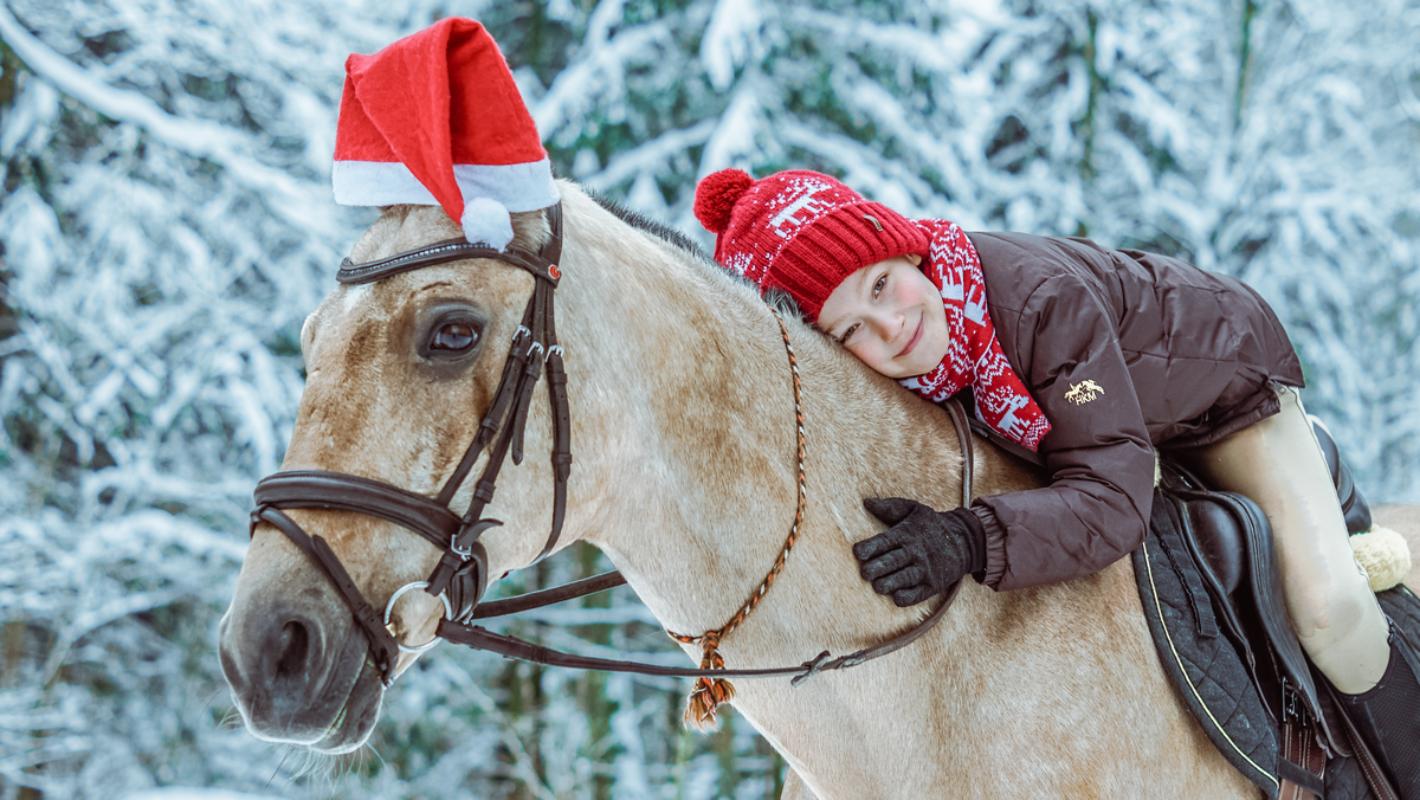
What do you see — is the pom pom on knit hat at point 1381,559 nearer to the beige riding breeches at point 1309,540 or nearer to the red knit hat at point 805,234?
the beige riding breeches at point 1309,540

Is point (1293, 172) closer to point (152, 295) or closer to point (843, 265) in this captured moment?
point (843, 265)

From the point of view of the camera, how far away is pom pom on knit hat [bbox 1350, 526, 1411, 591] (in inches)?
99.3

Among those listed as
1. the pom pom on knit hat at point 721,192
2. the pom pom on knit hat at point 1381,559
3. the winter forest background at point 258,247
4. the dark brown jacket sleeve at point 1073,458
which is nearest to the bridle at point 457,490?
the dark brown jacket sleeve at point 1073,458

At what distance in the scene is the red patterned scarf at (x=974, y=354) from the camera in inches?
83.3

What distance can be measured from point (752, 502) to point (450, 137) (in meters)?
0.83

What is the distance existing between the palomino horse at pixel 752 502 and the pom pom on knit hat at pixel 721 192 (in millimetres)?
308

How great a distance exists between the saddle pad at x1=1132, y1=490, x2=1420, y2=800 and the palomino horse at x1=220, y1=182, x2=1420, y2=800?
0.05 metres

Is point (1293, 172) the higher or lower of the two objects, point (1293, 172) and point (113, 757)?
the higher

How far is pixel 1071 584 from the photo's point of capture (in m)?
2.09

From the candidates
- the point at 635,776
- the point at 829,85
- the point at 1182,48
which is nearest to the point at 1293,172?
the point at 1182,48

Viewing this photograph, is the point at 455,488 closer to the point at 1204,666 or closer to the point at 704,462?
the point at 704,462

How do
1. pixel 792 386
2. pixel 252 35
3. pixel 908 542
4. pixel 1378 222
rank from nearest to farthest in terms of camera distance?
pixel 908 542 < pixel 792 386 < pixel 252 35 < pixel 1378 222

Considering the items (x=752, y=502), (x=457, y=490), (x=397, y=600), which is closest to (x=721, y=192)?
(x=752, y=502)

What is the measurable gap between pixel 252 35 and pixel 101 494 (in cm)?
289
